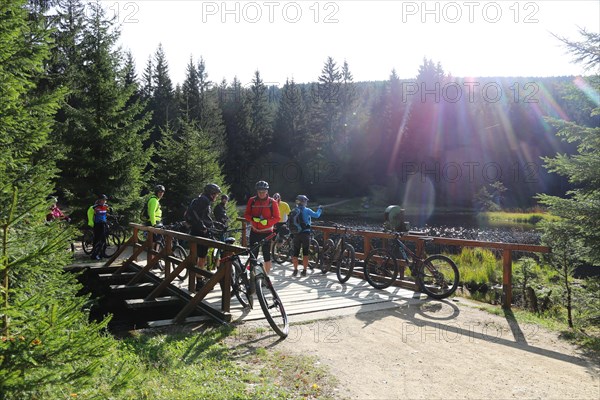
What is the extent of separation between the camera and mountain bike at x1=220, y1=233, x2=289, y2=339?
6277 mm

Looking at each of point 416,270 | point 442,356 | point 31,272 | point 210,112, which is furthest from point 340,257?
point 210,112

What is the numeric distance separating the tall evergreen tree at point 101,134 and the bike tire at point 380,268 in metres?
9.57

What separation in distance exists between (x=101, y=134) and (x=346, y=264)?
10100 millimetres

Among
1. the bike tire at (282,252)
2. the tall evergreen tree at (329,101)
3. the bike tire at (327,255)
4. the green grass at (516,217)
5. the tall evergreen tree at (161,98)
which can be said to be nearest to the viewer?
the bike tire at (327,255)

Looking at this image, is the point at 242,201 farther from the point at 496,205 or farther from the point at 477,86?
the point at 477,86

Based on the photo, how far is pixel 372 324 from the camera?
672 cm

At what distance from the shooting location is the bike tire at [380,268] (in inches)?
361

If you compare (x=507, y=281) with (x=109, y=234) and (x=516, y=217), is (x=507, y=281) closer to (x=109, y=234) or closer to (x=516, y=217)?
(x=109, y=234)

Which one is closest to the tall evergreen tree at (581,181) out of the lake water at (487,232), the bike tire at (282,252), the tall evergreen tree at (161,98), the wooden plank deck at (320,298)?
the wooden plank deck at (320,298)

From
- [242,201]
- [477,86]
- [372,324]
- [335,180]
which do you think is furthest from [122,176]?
[477,86]

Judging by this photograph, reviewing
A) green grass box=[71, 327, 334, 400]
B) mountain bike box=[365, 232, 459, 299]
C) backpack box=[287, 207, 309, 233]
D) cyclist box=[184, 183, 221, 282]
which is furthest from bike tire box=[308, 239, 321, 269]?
green grass box=[71, 327, 334, 400]

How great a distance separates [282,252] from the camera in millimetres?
13367

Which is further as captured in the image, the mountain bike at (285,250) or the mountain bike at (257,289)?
the mountain bike at (285,250)

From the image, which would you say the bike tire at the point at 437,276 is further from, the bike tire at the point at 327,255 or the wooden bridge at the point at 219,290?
the bike tire at the point at 327,255
